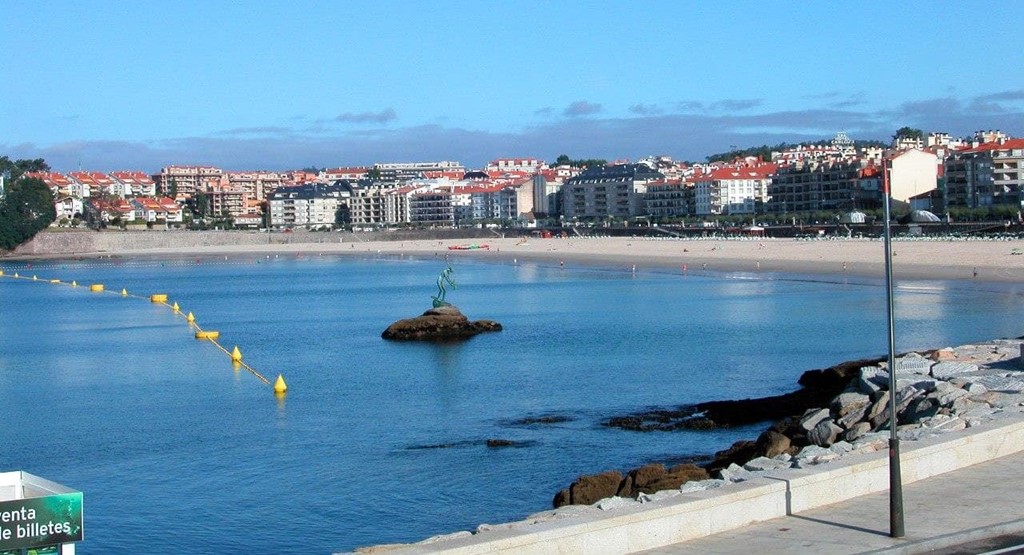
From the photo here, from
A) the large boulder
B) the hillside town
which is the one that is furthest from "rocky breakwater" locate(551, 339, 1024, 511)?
the hillside town

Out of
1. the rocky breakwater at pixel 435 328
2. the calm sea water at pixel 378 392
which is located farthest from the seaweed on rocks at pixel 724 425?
the rocky breakwater at pixel 435 328

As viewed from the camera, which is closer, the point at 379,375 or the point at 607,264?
the point at 379,375

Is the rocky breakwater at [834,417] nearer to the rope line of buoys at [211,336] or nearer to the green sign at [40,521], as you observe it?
the green sign at [40,521]

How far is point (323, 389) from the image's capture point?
27.3 meters

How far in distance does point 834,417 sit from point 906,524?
7.24 m

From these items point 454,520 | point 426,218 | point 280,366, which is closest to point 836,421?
point 454,520

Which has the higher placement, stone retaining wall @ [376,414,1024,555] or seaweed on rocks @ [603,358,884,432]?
stone retaining wall @ [376,414,1024,555]

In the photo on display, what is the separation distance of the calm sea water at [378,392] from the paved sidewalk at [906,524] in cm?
576

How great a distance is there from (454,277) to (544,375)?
4564 centimetres

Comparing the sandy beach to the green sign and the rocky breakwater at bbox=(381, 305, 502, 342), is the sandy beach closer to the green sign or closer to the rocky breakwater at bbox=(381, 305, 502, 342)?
the rocky breakwater at bbox=(381, 305, 502, 342)

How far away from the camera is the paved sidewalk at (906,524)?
335 inches

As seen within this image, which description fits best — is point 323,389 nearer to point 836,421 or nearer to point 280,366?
point 280,366

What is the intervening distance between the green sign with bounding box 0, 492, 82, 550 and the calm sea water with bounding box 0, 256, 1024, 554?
785 cm

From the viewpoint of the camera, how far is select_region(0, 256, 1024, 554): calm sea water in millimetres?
15898
